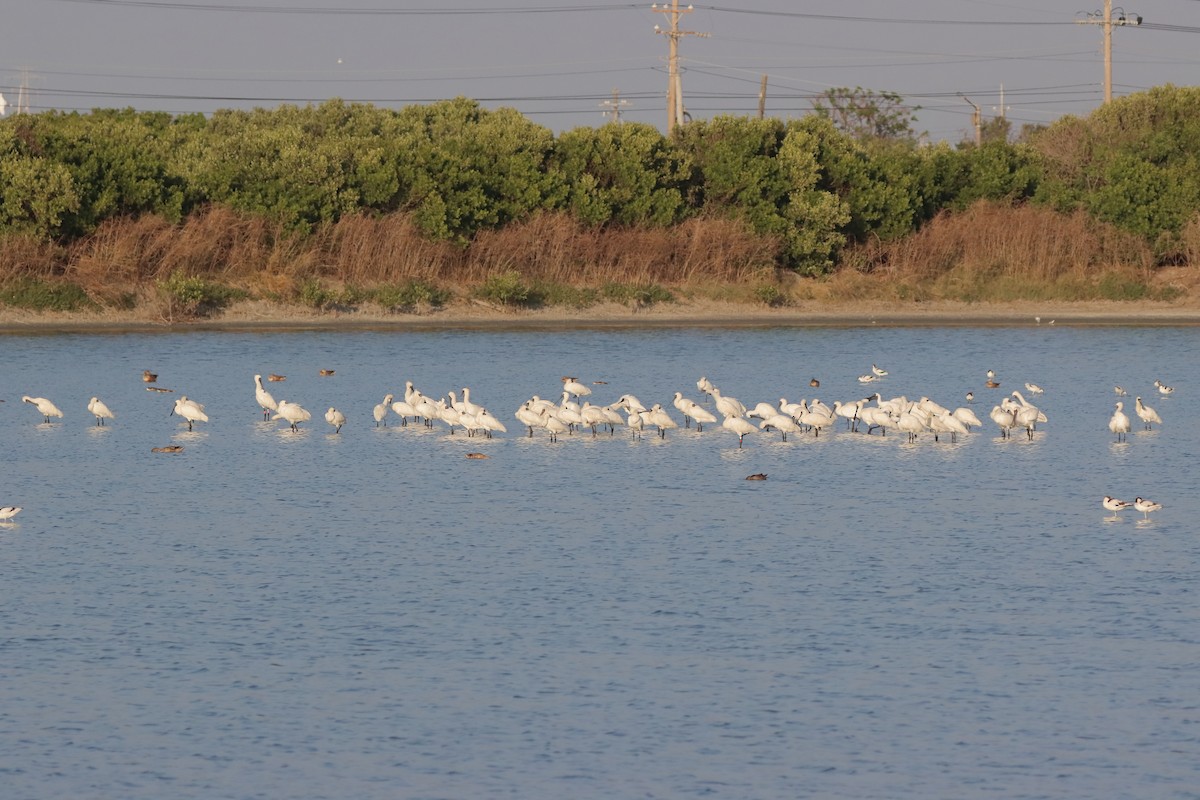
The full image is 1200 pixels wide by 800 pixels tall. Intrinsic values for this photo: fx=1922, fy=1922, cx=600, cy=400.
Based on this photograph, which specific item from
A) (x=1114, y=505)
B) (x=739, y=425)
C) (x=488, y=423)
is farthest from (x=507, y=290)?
(x=1114, y=505)

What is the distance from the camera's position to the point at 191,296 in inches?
2020

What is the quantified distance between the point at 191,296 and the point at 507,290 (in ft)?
28.8

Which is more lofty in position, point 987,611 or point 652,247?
point 652,247

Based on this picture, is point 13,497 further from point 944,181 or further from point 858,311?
point 944,181

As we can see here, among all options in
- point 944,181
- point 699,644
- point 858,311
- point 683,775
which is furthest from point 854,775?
point 944,181

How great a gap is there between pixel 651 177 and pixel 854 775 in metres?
46.9

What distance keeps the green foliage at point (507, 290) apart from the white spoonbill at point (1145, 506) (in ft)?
107

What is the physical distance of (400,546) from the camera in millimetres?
21250

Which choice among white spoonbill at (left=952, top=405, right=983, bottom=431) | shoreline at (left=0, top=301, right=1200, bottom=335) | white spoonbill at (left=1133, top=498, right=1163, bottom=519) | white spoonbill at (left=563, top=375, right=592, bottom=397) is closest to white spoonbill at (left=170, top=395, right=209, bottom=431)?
white spoonbill at (left=563, top=375, right=592, bottom=397)

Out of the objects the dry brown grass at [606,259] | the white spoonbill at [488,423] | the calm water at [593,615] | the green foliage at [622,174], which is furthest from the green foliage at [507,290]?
the white spoonbill at [488,423]

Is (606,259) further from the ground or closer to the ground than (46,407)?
further from the ground

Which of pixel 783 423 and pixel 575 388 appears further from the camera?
pixel 575 388

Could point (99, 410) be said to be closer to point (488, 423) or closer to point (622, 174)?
point (488, 423)

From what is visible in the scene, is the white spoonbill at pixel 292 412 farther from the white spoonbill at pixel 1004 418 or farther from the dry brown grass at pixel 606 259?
the dry brown grass at pixel 606 259
